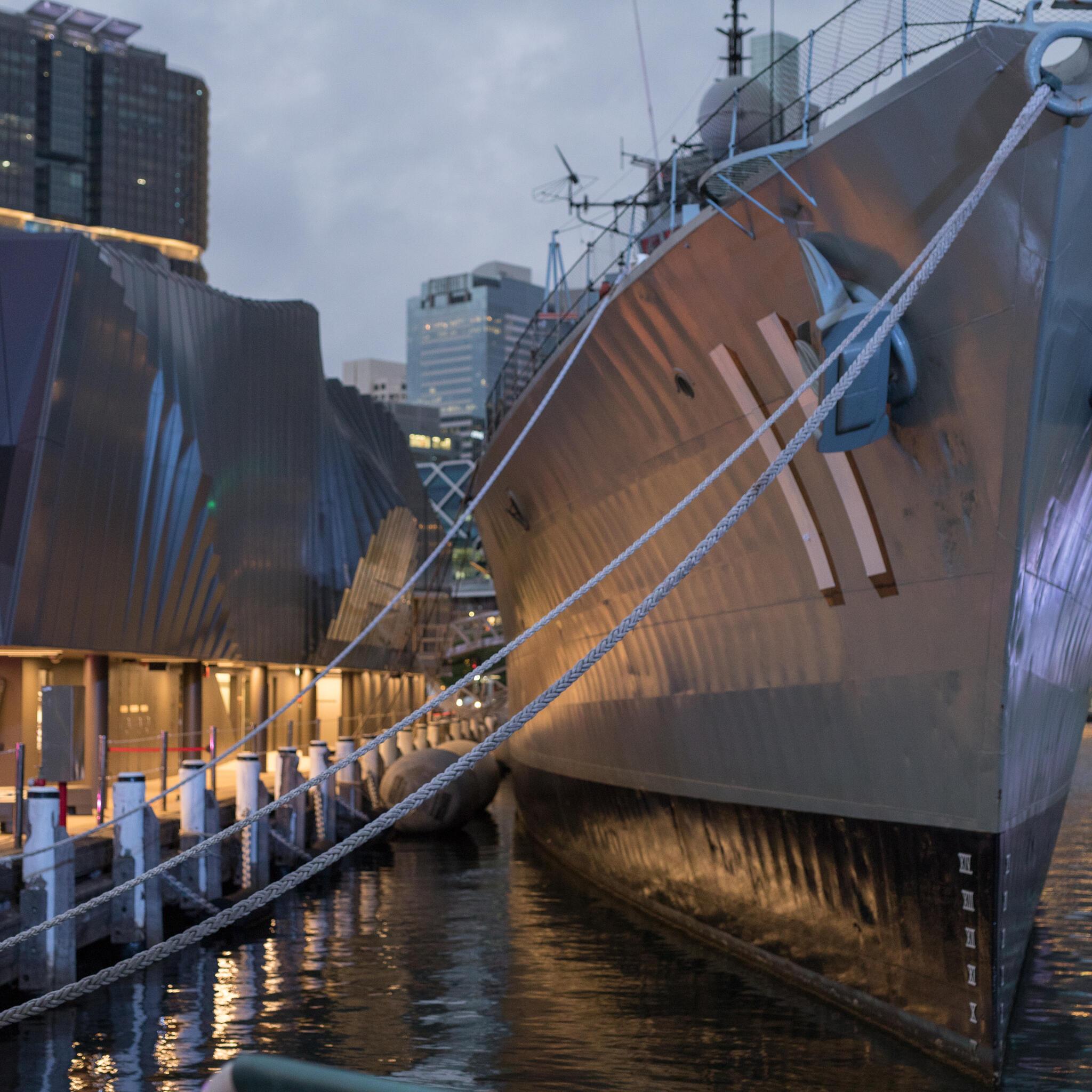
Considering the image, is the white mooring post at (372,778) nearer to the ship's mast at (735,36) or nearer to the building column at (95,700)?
the building column at (95,700)

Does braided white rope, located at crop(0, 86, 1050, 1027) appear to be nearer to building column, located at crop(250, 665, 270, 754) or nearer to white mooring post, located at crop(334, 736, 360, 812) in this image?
white mooring post, located at crop(334, 736, 360, 812)

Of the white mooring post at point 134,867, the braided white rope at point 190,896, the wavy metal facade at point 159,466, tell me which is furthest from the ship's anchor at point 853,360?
the wavy metal facade at point 159,466

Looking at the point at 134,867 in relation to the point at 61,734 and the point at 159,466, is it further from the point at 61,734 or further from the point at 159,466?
the point at 159,466

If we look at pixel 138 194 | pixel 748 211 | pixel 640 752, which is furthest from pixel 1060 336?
pixel 138 194

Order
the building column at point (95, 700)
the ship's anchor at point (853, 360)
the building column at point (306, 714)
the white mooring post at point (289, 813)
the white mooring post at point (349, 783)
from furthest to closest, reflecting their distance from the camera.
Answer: the building column at point (306, 714) → the building column at point (95, 700) → the white mooring post at point (349, 783) → the white mooring post at point (289, 813) → the ship's anchor at point (853, 360)

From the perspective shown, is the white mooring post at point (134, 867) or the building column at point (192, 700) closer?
the white mooring post at point (134, 867)

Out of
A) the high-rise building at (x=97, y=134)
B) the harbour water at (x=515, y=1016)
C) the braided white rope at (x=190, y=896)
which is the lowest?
the harbour water at (x=515, y=1016)

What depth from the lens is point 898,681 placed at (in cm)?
721

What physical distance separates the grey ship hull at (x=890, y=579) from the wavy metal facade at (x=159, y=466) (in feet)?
32.6

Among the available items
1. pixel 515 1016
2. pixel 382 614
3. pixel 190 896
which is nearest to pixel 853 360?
pixel 382 614

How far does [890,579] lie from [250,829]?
25.3 ft

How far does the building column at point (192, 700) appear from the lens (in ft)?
80.6

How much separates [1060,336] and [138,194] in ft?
418

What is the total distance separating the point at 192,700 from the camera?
80.7 feet
